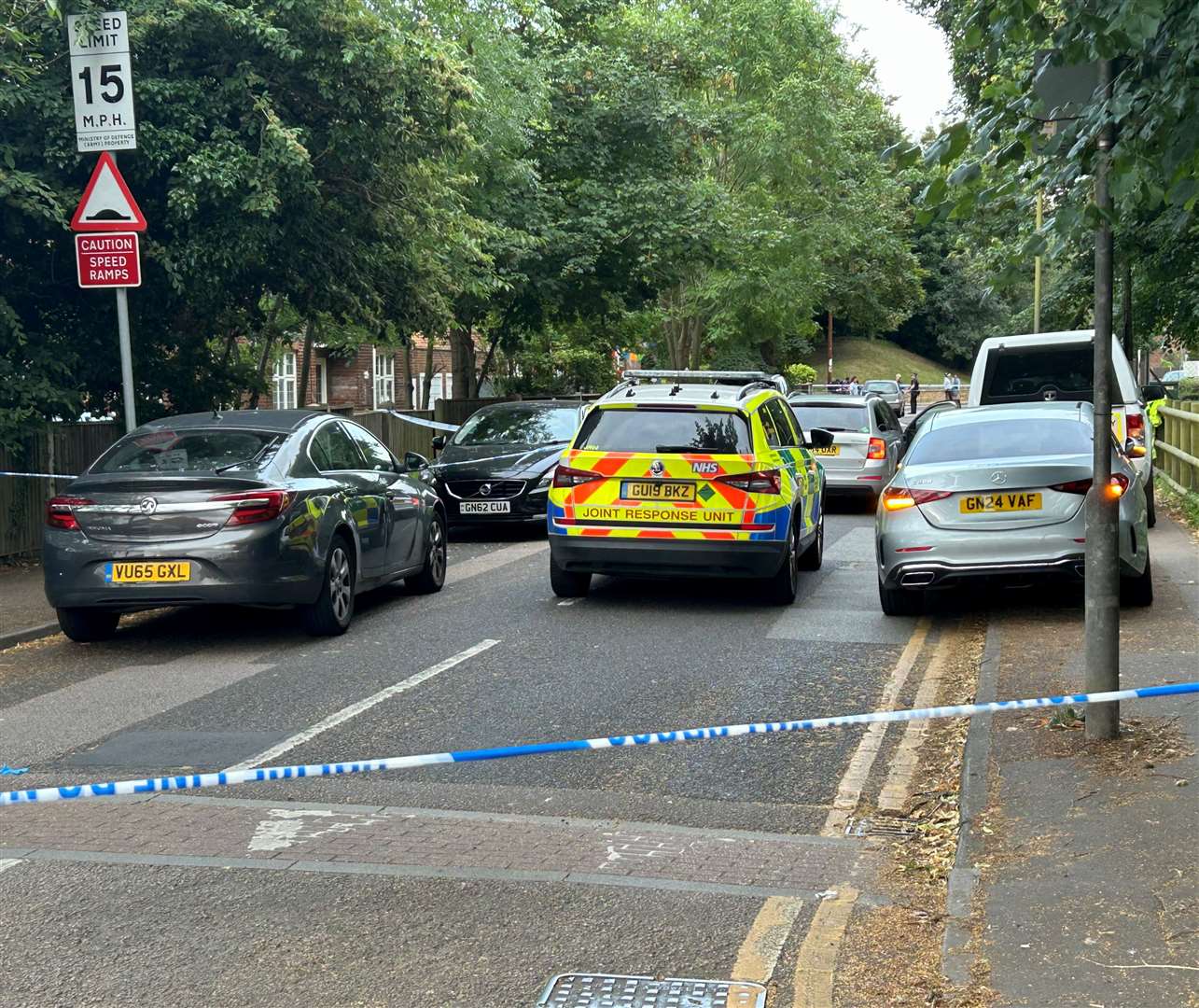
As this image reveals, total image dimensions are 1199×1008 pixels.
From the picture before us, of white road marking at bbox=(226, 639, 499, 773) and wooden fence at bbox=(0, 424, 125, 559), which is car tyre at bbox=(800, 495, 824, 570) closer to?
white road marking at bbox=(226, 639, 499, 773)

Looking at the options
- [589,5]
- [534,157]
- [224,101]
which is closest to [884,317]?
[589,5]

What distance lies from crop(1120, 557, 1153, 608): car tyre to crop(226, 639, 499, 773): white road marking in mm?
4513

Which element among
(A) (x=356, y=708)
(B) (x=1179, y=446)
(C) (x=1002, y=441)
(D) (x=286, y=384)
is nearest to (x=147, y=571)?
(A) (x=356, y=708)

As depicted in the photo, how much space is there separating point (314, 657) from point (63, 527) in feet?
6.13

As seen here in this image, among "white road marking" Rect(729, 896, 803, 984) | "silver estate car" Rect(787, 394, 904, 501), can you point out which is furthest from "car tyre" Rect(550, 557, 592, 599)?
"silver estate car" Rect(787, 394, 904, 501)

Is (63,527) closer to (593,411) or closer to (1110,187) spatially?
(593,411)

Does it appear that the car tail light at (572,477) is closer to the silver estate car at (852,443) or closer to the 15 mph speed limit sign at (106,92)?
the 15 mph speed limit sign at (106,92)

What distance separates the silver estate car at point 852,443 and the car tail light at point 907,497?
8839mm

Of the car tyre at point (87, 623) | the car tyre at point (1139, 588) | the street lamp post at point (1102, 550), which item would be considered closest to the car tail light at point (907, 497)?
the car tyre at point (1139, 588)

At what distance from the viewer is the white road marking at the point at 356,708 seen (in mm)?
6906

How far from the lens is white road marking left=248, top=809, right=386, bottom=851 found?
566 cm

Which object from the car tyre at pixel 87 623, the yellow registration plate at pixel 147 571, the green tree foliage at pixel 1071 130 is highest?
the green tree foliage at pixel 1071 130

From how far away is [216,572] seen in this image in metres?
9.59

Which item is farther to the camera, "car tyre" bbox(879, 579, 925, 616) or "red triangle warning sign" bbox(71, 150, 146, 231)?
"red triangle warning sign" bbox(71, 150, 146, 231)
